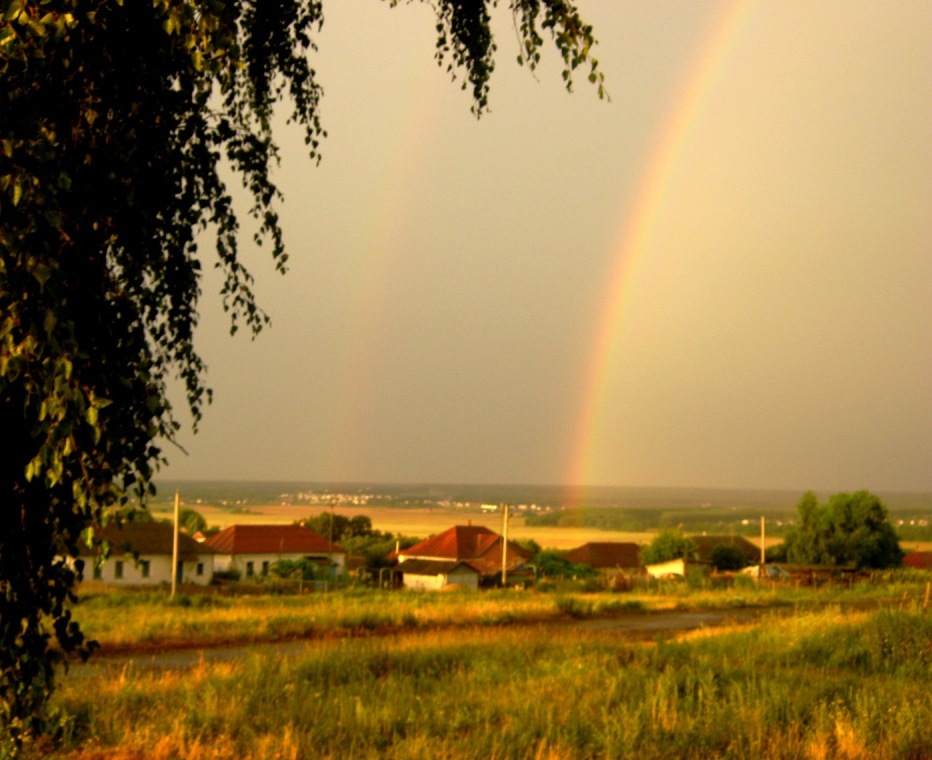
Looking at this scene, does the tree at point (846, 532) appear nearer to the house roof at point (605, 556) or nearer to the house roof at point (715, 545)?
the house roof at point (715, 545)

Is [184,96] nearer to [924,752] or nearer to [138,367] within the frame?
[138,367]

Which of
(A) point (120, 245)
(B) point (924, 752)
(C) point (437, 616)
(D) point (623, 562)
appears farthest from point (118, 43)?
(D) point (623, 562)

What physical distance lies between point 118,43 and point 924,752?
7.65 meters

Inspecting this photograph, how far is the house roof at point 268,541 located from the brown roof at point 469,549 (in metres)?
6.92

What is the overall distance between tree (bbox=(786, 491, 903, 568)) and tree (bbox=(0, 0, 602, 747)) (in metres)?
62.6

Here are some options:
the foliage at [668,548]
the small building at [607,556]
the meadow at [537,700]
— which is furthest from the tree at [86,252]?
the small building at [607,556]

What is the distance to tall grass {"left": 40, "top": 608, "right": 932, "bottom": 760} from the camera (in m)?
7.90

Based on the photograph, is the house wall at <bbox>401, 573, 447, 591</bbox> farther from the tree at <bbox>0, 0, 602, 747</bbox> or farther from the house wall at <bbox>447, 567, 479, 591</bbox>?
the tree at <bbox>0, 0, 602, 747</bbox>

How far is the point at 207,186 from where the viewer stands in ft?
20.6

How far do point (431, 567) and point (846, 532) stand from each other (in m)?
26.5

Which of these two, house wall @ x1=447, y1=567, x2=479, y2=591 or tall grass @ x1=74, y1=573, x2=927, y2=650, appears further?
house wall @ x1=447, y1=567, x2=479, y2=591

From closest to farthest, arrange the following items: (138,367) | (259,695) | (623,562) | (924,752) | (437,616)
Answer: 1. (138,367)
2. (924,752)
3. (259,695)
4. (437,616)
5. (623,562)

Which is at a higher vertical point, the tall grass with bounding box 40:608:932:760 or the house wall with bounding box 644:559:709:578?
the tall grass with bounding box 40:608:932:760

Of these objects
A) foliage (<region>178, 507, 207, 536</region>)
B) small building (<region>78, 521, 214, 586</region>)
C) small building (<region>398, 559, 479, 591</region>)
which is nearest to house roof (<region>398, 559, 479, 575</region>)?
small building (<region>398, 559, 479, 591</region>)
